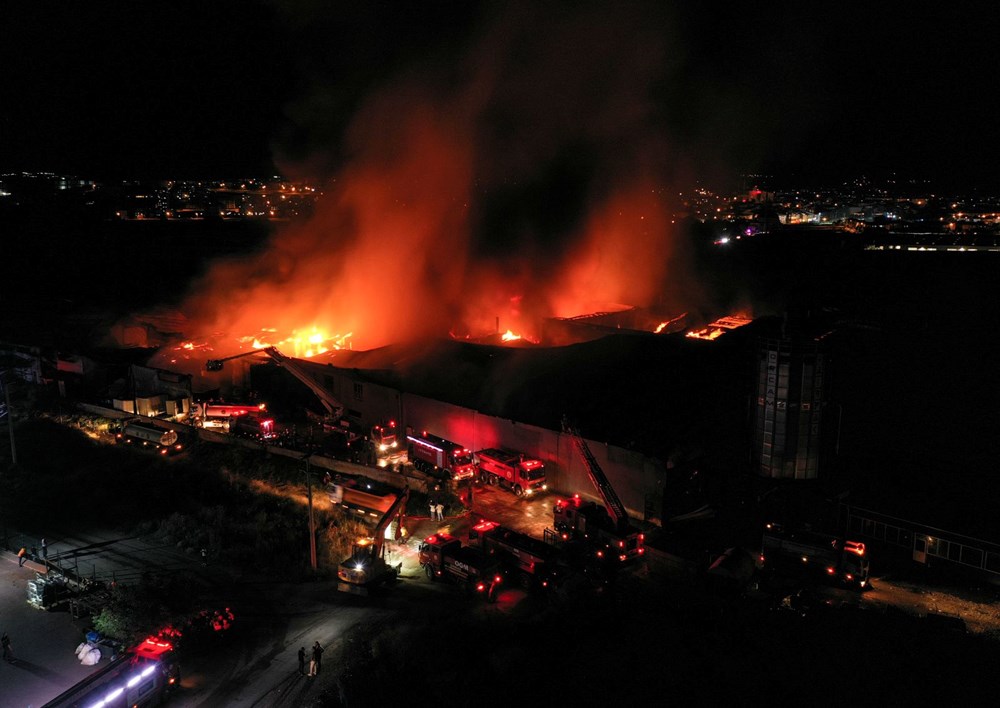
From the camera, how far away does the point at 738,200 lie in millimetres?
113688

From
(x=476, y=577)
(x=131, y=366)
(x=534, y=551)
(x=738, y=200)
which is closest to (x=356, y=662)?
(x=476, y=577)

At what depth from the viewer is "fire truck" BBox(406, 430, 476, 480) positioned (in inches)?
654

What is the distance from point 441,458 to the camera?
54.7ft

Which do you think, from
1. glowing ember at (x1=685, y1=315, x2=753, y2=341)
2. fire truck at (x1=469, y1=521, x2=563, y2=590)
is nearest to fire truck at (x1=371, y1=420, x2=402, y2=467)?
fire truck at (x1=469, y1=521, x2=563, y2=590)

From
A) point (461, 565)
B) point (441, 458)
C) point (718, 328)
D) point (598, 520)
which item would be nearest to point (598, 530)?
point (598, 520)

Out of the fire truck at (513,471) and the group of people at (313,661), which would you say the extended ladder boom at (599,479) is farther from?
the group of people at (313,661)

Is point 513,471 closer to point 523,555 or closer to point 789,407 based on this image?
point 523,555

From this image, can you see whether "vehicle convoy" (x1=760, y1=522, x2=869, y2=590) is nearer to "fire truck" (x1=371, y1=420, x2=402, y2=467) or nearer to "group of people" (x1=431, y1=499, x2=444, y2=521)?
"group of people" (x1=431, y1=499, x2=444, y2=521)

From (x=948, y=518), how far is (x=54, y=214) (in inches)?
3002

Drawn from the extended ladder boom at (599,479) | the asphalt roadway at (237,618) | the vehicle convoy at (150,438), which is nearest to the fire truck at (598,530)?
the extended ladder boom at (599,479)

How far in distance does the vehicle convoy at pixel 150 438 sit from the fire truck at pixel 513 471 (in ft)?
30.8

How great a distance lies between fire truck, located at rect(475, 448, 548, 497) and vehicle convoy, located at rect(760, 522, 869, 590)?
5.23 m

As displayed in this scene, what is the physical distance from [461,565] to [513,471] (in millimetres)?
4130

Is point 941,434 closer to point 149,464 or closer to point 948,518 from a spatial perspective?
point 948,518
